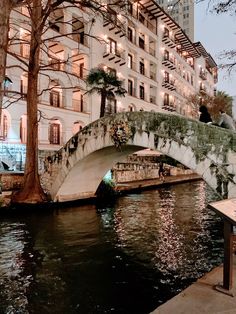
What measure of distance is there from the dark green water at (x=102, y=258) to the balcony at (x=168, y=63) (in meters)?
A: 33.4

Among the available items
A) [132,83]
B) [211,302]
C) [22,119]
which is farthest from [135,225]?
[132,83]

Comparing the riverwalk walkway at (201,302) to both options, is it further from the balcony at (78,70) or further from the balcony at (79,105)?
the balcony at (78,70)

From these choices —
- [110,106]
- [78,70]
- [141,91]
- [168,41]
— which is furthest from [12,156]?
[168,41]

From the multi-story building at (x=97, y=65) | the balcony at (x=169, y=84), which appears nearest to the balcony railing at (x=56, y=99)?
the multi-story building at (x=97, y=65)

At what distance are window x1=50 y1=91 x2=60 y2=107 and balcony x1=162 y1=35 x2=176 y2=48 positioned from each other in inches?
828

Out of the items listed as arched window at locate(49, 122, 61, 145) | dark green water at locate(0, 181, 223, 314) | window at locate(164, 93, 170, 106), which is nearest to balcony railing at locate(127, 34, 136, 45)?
window at locate(164, 93, 170, 106)

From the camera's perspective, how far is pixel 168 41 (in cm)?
4403

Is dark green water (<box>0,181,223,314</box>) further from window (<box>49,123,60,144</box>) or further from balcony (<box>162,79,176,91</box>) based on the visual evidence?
balcony (<box>162,79,176,91</box>)

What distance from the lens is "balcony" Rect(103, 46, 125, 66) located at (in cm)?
3228

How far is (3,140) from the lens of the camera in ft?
74.9

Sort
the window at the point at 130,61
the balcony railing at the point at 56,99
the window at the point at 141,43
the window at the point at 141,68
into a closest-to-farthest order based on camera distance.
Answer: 1. the balcony railing at the point at 56,99
2. the window at the point at 130,61
3. the window at the point at 141,68
4. the window at the point at 141,43

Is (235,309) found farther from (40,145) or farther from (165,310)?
(40,145)

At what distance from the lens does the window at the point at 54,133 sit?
2848 cm

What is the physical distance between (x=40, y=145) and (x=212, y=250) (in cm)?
1997
